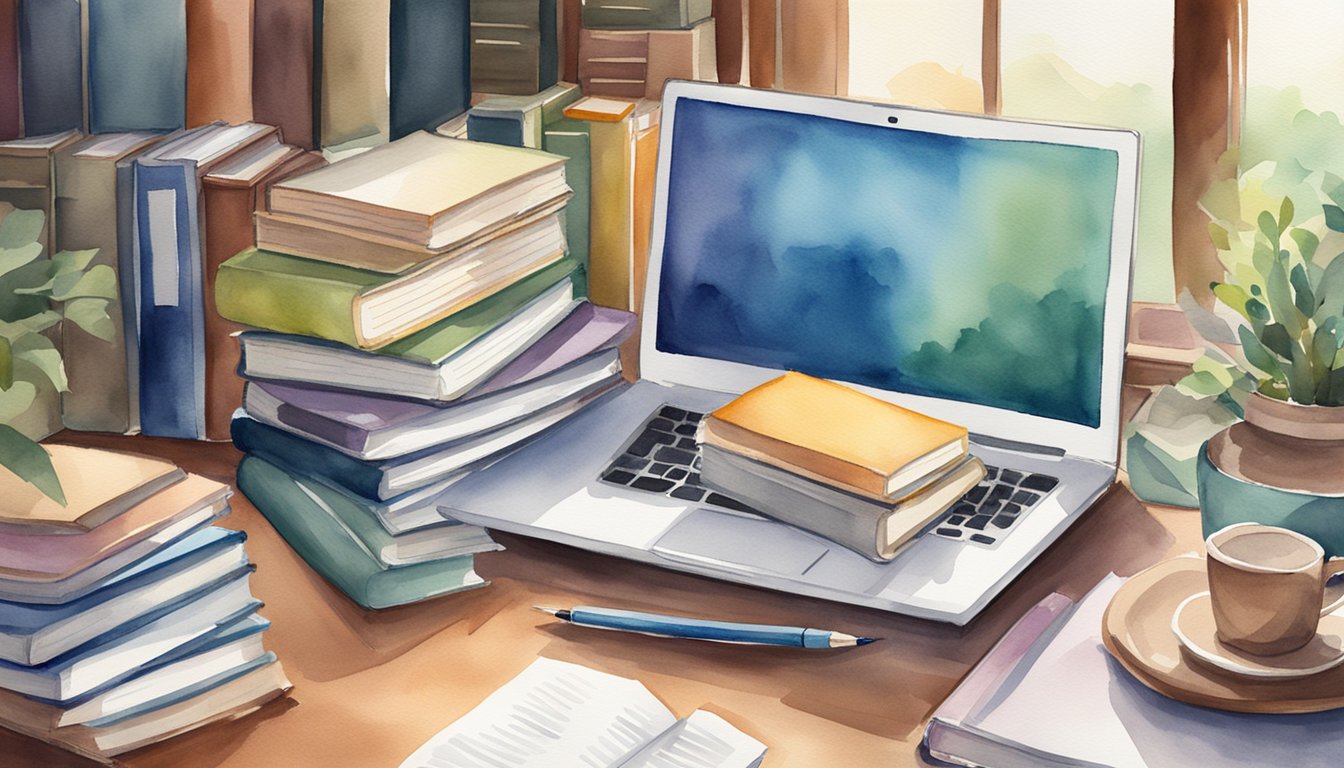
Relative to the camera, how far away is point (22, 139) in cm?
134

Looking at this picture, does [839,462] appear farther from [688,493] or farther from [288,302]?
[288,302]

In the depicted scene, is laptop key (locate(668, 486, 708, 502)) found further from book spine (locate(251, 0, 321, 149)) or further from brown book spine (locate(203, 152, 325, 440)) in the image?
book spine (locate(251, 0, 321, 149))

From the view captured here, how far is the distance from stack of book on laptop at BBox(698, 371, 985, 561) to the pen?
76 mm

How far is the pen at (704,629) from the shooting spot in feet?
3.28

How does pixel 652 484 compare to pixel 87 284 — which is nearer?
pixel 87 284

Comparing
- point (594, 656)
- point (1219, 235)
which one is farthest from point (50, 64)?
point (1219, 235)

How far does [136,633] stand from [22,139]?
63 centimetres

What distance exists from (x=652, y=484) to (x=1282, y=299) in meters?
0.50

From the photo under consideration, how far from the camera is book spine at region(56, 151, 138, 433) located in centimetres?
129

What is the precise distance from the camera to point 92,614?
2.94 ft

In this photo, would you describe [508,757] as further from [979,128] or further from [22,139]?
[22,139]

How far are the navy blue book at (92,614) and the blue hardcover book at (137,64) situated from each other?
61 centimetres

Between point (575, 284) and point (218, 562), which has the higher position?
point (575, 284)

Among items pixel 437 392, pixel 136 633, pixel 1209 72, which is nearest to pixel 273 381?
pixel 437 392
